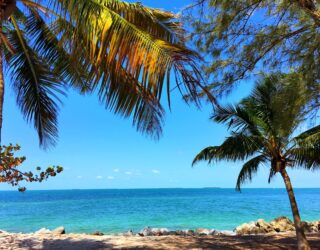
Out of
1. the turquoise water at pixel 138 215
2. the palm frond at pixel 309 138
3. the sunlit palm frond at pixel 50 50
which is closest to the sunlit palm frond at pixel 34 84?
the sunlit palm frond at pixel 50 50

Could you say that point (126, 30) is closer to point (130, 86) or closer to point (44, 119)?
point (130, 86)

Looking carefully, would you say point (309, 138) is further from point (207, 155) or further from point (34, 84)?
point (34, 84)

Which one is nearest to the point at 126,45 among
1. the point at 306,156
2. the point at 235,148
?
the point at 235,148

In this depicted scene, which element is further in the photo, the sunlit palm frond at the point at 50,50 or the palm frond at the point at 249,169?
the palm frond at the point at 249,169

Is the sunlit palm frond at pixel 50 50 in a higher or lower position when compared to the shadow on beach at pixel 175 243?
higher

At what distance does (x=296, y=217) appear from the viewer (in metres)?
7.86

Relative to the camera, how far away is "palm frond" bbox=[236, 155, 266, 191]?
866cm

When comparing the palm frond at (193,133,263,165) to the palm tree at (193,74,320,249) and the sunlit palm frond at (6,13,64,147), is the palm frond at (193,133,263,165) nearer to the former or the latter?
the palm tree at (193,74,320,249)

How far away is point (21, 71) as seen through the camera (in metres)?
6.46

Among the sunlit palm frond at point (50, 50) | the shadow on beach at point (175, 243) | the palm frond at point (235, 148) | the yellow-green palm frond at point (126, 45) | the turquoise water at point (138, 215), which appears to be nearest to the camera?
the yellow-green palm frond at point (126, 45)

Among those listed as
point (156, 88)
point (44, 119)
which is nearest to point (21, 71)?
point (44, 119)

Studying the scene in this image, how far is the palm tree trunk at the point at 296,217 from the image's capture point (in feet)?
25.0

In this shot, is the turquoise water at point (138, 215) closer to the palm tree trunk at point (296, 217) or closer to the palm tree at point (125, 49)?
the palm tree trunk at point (296, 217)

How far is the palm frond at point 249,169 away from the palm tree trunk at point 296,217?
2.10ft
